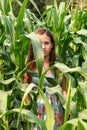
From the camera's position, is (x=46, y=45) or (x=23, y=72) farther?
(x=46, y=45)

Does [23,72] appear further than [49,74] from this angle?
No

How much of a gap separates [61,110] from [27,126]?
151 mm

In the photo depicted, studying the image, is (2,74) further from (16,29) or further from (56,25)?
(56,25)

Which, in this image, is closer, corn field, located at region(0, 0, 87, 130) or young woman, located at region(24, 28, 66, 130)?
corn field, located at region(0, 0, 87, 130)

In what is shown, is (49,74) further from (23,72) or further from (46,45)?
(23,72)

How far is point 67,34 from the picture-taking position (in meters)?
1.44

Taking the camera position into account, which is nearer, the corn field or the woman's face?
the corn field

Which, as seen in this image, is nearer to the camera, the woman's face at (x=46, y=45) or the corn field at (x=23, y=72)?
the corn field at (x=23, y=72)

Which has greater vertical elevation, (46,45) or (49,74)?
(46,45)

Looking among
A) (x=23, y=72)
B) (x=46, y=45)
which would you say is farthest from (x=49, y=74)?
(x=23, y=72)

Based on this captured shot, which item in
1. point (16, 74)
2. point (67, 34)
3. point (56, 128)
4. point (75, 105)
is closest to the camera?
point (75, 105)

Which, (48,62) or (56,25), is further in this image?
(56,25)

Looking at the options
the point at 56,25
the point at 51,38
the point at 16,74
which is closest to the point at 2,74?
the point at 16,74

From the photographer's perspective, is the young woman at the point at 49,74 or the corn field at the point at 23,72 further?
the young woman at the point at 49,74
